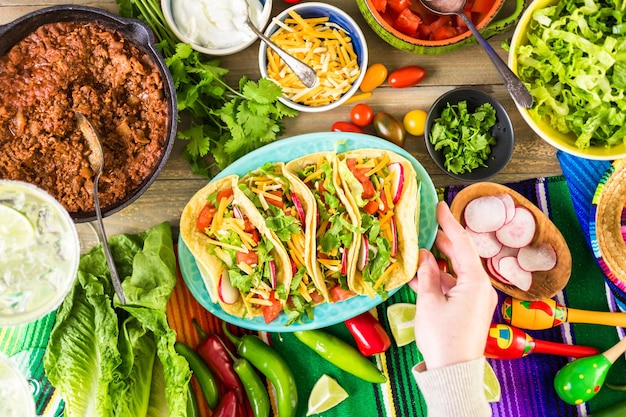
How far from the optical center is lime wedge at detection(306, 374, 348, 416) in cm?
307

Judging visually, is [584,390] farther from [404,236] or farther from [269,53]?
[269,53]

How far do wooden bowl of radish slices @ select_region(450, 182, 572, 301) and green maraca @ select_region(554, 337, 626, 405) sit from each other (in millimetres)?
390

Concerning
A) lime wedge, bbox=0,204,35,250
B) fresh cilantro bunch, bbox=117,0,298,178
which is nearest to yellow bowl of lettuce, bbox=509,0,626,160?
fresh cilantro bunch, bbox=117,0,298,178

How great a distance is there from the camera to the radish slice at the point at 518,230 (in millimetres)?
3062

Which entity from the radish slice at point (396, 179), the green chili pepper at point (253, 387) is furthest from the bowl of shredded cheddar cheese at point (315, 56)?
the green chili pepper at point (253, 387)

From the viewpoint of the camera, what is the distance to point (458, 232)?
110 inches

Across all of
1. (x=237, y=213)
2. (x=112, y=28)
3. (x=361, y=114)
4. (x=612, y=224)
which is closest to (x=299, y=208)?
(x=237, y=213)

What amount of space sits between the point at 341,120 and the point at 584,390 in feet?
6.09

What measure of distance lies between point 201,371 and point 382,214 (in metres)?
1.20

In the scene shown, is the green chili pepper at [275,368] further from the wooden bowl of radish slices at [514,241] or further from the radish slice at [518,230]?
the radish slice at [518,230]

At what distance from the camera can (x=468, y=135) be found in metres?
2.96

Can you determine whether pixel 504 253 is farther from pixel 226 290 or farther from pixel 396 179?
pixel 226 290

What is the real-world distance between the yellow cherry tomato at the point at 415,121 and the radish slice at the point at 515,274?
0.80 m

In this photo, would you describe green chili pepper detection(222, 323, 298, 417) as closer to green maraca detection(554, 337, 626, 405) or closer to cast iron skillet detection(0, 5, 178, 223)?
cast iron skillet detection(0, 5, 178, 223)
